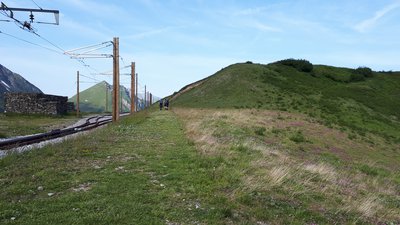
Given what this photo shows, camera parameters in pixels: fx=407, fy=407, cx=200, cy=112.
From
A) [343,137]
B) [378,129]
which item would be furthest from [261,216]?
[378,129]

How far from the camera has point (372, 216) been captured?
28.3 ft

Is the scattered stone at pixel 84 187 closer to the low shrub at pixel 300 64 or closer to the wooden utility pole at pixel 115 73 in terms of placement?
the wooden utility pole at pixel 115 73

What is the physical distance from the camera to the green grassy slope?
45844 mm

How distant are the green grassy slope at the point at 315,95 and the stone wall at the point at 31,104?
66.2 feet

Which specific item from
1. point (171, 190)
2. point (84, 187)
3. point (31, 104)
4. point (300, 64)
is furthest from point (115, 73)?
point (300, 64)

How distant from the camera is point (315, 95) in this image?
57.4 m

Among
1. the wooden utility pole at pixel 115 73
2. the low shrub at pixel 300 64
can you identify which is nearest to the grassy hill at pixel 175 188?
the wooden utility pole at pixel 115 73

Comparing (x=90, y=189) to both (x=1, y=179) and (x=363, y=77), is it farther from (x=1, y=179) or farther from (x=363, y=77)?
(x=363, y=77)

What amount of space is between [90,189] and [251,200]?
331cm

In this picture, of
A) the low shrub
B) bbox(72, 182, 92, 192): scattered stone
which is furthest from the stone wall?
bbox(72, 182, 92, 192): scattered stone

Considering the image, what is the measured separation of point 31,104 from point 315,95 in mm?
Answer: 43720

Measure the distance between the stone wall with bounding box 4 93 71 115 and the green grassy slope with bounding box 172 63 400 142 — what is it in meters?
20.2

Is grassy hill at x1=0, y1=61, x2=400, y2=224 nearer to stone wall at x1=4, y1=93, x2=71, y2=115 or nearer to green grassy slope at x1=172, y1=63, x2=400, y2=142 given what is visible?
green grassy slope at x1=172, y1=63, x2=400, y2=142

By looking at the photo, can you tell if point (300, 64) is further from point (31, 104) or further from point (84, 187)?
point (84, 187)
